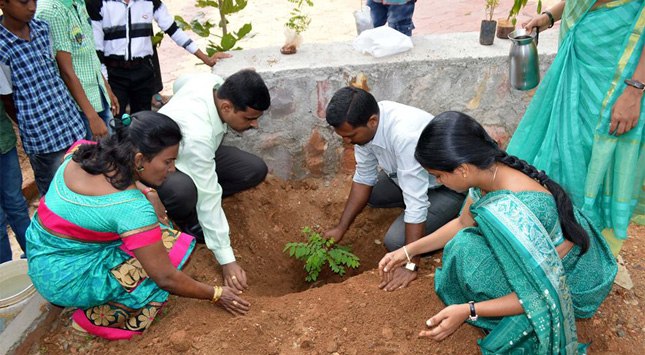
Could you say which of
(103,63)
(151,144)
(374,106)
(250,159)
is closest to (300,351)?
(151,144)

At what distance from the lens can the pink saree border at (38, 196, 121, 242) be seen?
199 cm

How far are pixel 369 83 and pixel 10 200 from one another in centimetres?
225

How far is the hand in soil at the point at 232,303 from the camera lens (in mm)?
2317

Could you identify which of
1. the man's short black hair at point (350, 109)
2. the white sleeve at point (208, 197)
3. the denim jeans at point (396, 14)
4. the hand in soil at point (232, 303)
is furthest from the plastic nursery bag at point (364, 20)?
the hand in soil at point (232, 303)

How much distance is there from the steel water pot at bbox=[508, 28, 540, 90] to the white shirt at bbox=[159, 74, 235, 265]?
169cm

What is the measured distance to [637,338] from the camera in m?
2.29

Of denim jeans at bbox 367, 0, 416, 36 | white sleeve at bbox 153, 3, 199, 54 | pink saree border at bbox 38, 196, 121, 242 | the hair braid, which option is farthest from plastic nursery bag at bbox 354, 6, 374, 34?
pink saree border at bbox 38, 196, 121, 242

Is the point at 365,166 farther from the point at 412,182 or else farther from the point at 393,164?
the point at 412,182

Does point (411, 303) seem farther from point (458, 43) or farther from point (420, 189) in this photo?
point (458, 43)

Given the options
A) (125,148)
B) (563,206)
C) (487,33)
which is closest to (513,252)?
(563,206)

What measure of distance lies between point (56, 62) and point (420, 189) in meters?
2.19

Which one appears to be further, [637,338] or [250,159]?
[250,159]

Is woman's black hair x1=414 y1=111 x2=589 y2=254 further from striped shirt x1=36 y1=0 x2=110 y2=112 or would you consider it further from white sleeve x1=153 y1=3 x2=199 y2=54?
white sleeve x1=153 y1=3 x2=199 y2=54

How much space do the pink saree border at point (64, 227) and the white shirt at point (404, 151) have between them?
1.41 m
